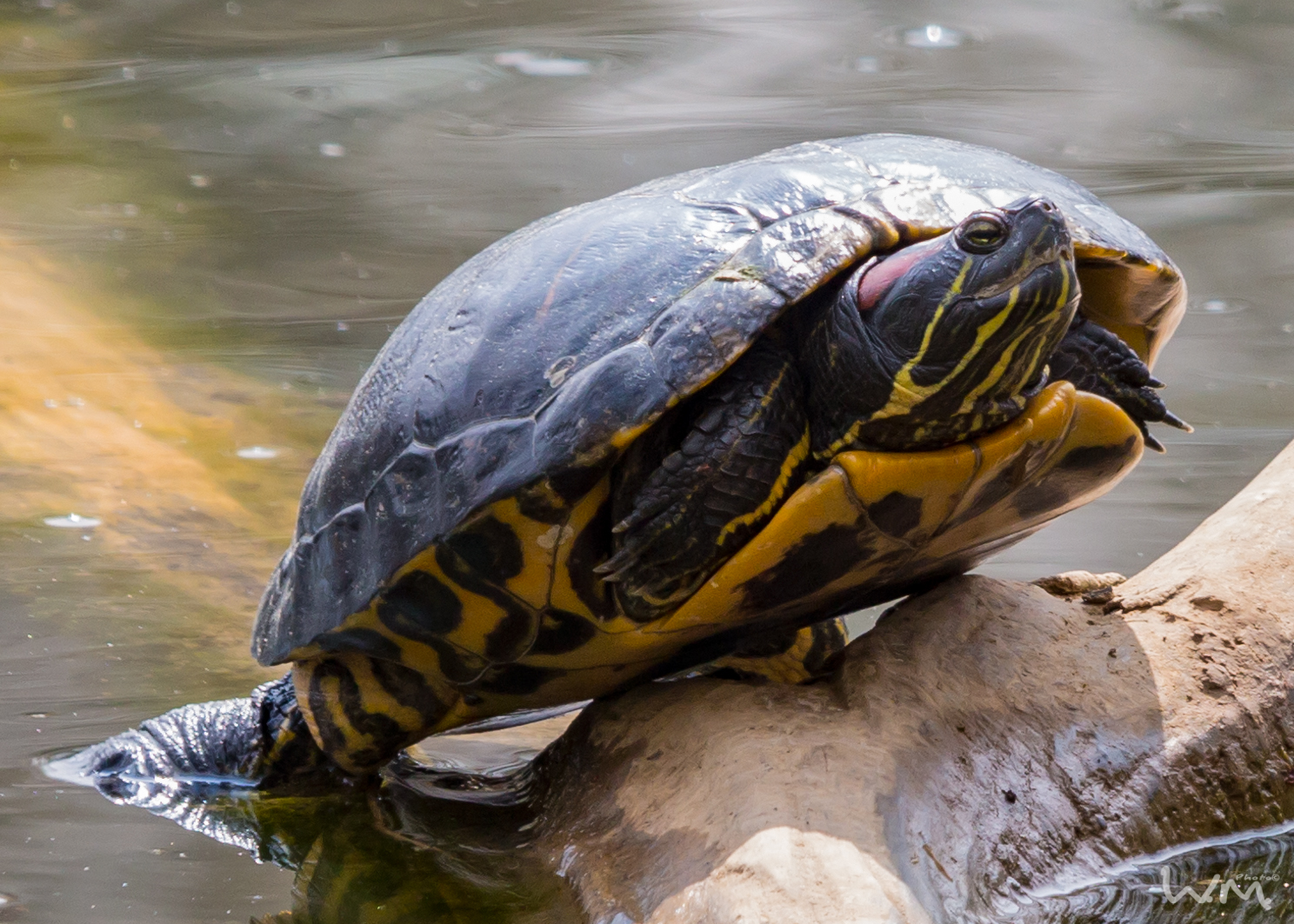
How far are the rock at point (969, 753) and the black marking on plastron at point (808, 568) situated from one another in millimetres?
178

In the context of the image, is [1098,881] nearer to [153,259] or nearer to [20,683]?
[20,683]

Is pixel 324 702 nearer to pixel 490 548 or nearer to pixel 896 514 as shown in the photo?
pixel 490 548

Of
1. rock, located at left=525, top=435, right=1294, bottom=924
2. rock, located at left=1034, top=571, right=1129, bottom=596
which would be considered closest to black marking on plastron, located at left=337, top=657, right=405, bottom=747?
rock, located at left=525, top=435, right=1294, bottom=924

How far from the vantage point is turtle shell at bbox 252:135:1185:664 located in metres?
2.30

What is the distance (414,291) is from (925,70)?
4.21m

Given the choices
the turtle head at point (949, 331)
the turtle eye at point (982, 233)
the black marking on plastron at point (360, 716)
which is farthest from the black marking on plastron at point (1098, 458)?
the black marking on plastron at point (360, 716)

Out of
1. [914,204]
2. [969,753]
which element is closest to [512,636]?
[969,753]

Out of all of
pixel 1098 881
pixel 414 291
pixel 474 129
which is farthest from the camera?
pixel 474 129

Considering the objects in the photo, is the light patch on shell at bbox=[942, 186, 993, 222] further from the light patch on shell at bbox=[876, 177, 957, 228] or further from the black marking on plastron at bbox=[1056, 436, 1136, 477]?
the black marking on plastron at bbox=[1056, 436, 1136, 477]

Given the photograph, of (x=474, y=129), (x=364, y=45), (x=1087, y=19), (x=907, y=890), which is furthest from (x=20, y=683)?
(x=1087, y=19)

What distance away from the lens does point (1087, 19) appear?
372 inches

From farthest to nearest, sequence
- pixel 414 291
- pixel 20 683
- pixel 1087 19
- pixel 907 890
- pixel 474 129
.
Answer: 1. pixel 1087 19
2. pixel 474 129
3. pixel 414 291
4. pixel 20 683
5. pixel 907 890

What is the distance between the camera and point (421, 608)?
8.11 ft

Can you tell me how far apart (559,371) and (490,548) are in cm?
32
